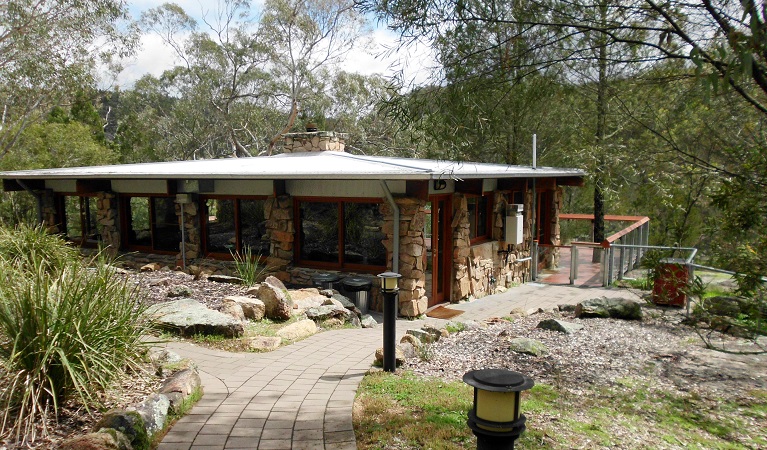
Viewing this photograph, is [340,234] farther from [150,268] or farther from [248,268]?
[150,268]

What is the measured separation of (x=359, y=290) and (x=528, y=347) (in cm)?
363

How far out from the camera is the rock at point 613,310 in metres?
7.61

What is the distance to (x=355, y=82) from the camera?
85.1 ft

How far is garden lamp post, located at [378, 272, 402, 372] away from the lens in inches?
191

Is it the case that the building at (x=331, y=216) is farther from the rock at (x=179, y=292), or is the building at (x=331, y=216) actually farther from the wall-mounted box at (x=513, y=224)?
the rock at (x=179, y=292)

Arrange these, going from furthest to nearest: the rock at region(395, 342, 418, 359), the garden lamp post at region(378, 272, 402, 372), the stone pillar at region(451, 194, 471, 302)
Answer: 1. the stone pillar at region(451, 194, 471, 302)
2. the rock at region(395, 342, 418, 359)
3. the garden lamp post at region(378, 272, 402, 372)

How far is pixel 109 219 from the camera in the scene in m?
12.0

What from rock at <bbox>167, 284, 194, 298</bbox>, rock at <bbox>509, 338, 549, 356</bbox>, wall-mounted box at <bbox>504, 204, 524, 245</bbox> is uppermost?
wall-mounted box at <bbox>504, 204, 524, 245</bbox>

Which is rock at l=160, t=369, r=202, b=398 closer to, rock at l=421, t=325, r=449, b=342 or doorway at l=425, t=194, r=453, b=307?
rock at l=421, t=325, r=449, b=342

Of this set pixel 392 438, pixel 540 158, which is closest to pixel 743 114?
pixel 392 438

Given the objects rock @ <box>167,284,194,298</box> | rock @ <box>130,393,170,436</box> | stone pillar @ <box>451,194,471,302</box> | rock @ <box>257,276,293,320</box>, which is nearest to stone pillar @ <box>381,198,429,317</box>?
stone pillar @ <box>451,194,471,302</box>

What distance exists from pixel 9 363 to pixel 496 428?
9.94 ft

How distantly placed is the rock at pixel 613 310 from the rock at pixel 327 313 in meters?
3.40

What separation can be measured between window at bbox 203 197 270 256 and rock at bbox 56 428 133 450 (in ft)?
24.0
